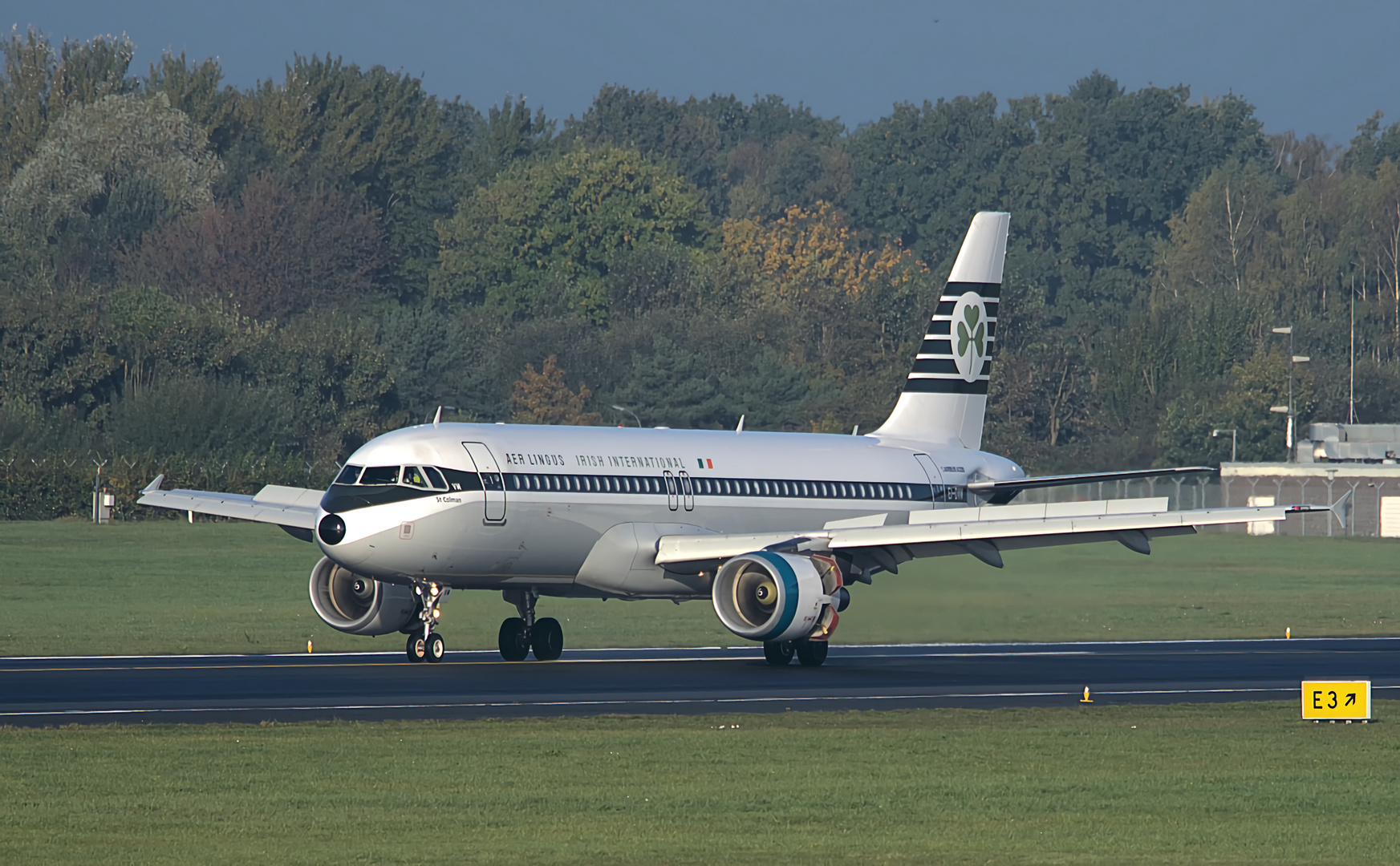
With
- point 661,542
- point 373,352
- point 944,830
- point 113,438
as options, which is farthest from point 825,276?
point 944,830

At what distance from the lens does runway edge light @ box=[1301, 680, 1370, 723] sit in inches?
1128

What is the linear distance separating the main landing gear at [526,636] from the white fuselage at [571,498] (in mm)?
696

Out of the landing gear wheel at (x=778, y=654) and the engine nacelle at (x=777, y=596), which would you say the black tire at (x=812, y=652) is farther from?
the engine nacelle at (x=777, y=596)

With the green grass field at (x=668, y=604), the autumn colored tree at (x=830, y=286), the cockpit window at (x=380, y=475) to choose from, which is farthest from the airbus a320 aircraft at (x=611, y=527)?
the autumn colored tree at (x=830, y=286)

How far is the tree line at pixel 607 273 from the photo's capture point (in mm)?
114688

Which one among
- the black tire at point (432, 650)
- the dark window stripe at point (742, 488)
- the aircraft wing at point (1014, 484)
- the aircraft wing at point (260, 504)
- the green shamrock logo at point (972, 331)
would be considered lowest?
the black tire at point (432, 650)

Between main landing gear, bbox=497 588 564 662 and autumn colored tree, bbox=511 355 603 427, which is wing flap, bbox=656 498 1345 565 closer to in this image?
main landing gear, bbox=497 588 564 662

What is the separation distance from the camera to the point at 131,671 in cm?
3684

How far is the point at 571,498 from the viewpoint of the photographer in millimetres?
39438

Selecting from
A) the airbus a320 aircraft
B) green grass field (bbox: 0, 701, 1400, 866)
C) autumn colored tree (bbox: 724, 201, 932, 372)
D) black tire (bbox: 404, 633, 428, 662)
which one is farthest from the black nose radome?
autumn colored tree (bbox: 724, 201, 932, 372)

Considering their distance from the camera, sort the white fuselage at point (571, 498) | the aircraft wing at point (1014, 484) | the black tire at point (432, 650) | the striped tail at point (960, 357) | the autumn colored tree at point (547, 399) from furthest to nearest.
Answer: the autumn colored tree at point (547, 399) < the striped tail at point (960, 357) < the aircraft wing at point (1014, 484) < the black tire at point (432, 650) < the white fuselage at point (571, 498)

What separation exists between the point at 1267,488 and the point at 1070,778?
86.7m

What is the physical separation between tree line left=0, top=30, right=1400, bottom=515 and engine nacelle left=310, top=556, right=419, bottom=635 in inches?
2269

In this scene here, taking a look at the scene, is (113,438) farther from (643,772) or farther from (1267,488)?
(643,772)
